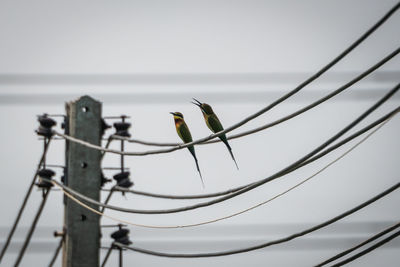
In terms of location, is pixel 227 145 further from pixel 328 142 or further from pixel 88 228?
pixel 328 142

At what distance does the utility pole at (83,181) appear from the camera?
22.5ft

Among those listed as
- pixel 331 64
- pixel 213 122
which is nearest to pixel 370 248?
pixel 331 64

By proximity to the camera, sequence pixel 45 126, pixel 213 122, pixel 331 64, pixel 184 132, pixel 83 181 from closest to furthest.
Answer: pixel 331 64 → pixel 83 181 → pixel 45 126 → pixel 213 122 → pixel 184 132

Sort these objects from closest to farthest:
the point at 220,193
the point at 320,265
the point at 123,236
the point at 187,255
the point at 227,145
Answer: the point at 320,265 < the point at 220,193 < the point at 187,255 < the point at 123,236 < the point at 227,145

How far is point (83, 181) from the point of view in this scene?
699 cm

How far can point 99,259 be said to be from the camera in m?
6.91

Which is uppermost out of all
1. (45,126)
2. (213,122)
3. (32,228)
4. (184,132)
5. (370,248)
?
(184,132)

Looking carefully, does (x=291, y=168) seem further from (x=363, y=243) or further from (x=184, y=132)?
(x=184, y=132)

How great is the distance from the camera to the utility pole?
6844 mm

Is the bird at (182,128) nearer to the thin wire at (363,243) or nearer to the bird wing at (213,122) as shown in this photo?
the bird wing at (213,122)

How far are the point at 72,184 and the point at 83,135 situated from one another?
494 millimetres

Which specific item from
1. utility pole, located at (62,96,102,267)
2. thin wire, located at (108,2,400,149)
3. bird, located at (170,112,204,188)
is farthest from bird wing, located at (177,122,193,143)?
thin wire, located at (108,2,400,149)

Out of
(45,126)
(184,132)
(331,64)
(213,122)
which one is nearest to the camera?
(331,64)

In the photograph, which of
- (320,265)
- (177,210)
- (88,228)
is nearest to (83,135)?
(88,228)
